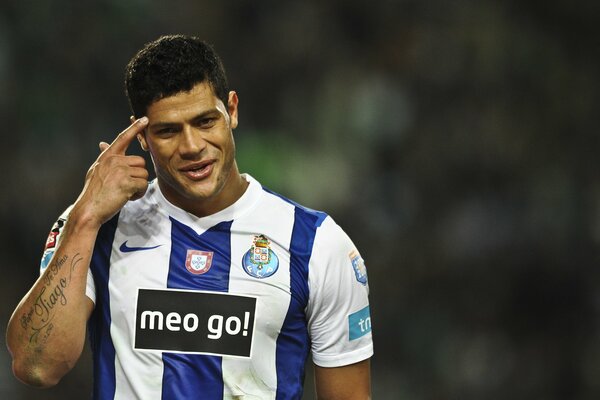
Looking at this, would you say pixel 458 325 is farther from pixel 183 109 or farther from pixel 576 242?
pixel 183 109

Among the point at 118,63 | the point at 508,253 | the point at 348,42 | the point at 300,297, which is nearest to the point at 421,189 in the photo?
the point at 508,253

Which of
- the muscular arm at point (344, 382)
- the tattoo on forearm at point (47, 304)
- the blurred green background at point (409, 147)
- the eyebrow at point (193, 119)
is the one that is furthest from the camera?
the blurred green background at point (409, 147)

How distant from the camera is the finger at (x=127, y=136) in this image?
2.79 meters

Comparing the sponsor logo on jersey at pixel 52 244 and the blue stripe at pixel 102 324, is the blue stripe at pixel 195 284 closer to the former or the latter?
the blue stripe at pixel 102 324

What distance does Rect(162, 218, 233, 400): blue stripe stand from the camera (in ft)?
9.09

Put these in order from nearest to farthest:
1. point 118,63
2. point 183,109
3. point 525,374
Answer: point 183,109 → point 525,374 → point 118,63

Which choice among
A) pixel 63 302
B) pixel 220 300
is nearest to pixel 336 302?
pixel 220 300

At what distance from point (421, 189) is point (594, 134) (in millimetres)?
1265

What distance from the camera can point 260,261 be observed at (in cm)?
290

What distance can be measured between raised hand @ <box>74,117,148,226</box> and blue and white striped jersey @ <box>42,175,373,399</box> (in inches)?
6.8

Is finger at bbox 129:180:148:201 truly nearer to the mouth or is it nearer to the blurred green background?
the mouth

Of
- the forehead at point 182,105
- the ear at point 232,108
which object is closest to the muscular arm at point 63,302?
the forehead at point 182,105

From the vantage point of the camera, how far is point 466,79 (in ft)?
21.4


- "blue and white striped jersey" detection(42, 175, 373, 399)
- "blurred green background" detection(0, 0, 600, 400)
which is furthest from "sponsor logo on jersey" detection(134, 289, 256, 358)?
"blurred green background" detection(0, 0, 600, 400)
